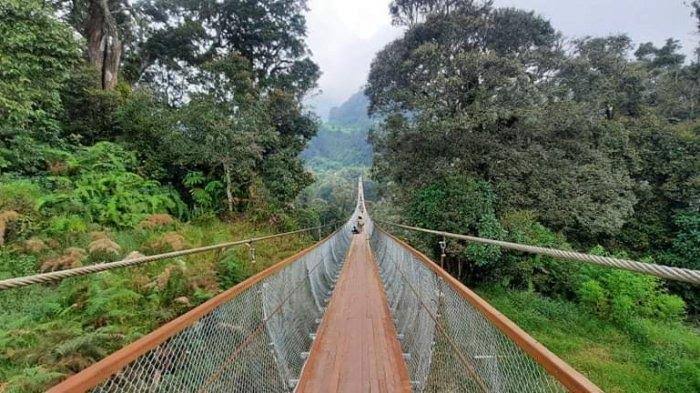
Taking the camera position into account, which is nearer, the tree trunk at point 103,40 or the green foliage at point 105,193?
the green foliage at point 105,193

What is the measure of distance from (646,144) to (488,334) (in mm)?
13662

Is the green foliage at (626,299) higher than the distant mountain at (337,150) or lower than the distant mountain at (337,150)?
lower

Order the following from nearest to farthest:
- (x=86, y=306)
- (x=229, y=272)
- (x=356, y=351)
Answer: (x=356, y=351), (x=86, y=306), (x=229, y=272)

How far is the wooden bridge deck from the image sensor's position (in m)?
2.42

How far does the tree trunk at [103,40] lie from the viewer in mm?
9547

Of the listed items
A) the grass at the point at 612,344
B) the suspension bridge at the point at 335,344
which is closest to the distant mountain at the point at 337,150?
the grass at the point at 612,344

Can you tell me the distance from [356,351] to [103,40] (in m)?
11.1

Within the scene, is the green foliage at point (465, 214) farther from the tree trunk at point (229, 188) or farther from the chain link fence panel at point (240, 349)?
the chain link fence panel at point (240, 349)

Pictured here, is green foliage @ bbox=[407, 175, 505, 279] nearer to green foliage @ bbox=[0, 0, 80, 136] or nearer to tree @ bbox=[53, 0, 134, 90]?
green foliage @ bbox=[0, 0, 80, 136]

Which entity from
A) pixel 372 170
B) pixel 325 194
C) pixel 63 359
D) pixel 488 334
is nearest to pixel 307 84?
pixel 372 170

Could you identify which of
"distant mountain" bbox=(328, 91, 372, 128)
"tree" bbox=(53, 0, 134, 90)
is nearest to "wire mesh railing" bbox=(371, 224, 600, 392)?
"tree" bbox=(53, 0, 134, 90)

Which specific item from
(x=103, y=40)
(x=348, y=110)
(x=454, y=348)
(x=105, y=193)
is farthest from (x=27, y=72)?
(x=348, y=110)

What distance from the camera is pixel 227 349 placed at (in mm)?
1574

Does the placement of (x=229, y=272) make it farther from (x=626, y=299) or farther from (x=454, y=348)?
(x=626, y=299)
